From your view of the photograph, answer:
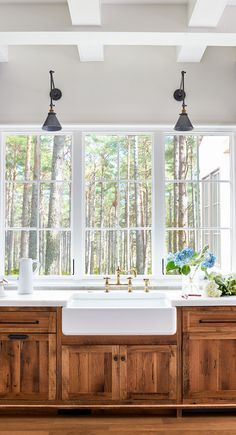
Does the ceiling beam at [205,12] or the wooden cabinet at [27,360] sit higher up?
the ceiling beam at [205,12]

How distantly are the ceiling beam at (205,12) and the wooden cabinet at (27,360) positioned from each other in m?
2.22

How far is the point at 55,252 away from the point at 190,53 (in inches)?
78.6

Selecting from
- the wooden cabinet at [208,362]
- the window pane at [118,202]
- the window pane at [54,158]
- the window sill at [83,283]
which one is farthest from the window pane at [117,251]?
the wooden cabinet at [208,362]

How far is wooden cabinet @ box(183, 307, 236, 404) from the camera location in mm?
2977

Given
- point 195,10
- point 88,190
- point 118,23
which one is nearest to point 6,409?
point 88,190

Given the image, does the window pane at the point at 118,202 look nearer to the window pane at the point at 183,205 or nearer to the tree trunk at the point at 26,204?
the window pane at the point at 183,205

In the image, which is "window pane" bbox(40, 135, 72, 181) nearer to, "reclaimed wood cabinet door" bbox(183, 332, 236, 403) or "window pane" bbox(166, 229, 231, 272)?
"window pane" bbox(166, 229, 231, 272)

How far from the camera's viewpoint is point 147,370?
2.96 metres

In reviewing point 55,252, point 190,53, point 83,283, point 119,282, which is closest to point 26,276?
point 55,252

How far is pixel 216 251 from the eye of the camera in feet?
12.3

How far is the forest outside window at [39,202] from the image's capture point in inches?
146

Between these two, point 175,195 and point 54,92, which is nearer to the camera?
point 54,92

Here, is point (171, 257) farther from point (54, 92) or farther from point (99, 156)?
point (54, 92)

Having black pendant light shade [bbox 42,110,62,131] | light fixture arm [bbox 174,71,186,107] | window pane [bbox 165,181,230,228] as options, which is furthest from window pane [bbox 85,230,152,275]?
light fixture arm [bbox 174,71,186,107]
